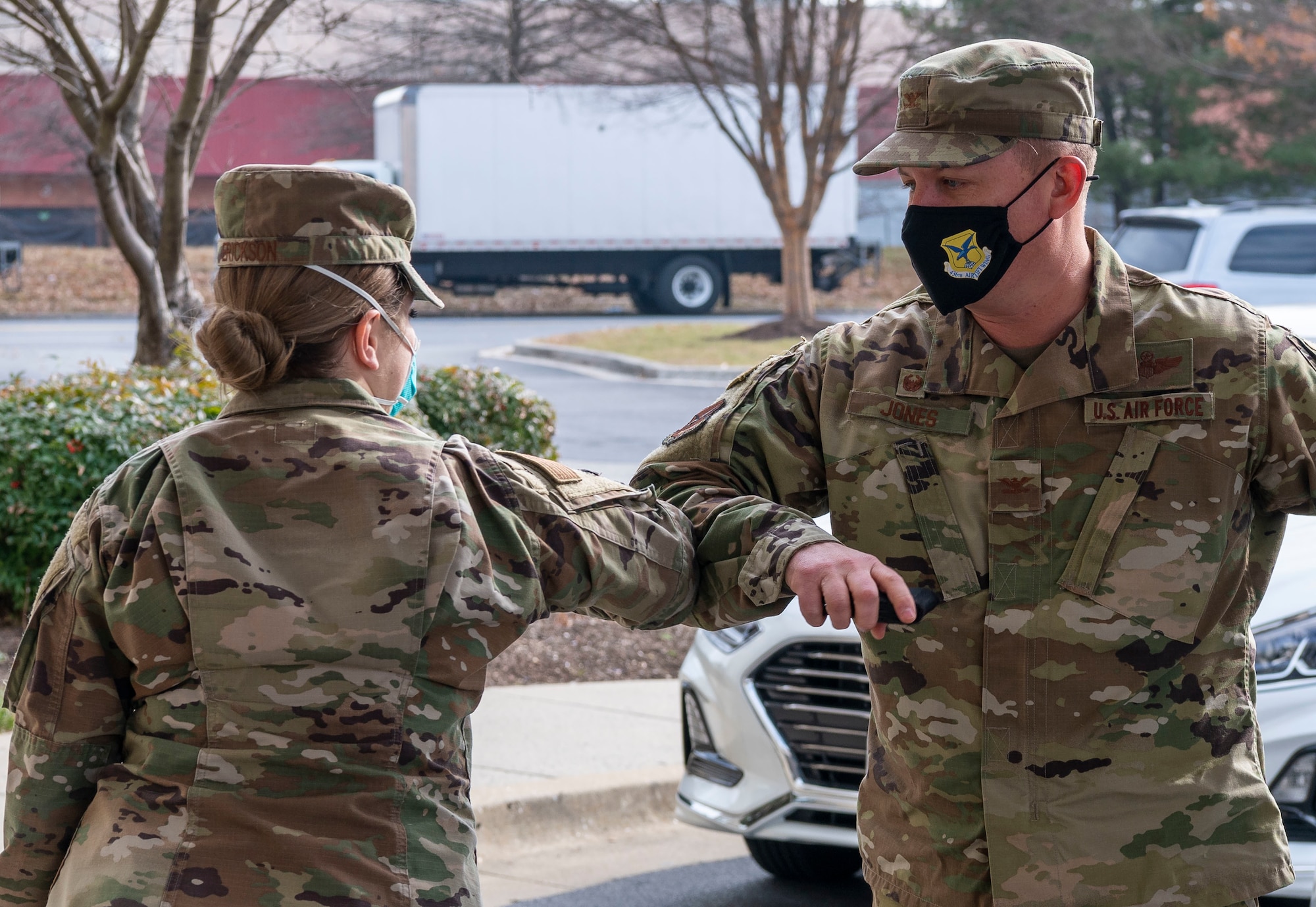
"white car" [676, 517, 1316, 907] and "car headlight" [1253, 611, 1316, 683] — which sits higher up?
"car headlight" [1253, 611, 1316, 683]

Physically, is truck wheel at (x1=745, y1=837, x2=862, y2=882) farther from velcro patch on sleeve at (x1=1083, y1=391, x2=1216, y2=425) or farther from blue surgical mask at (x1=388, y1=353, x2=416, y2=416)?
blue surgical mask at (x1=388, y1=353, x2=416, y2=416)

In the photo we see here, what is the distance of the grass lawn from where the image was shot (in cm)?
1723

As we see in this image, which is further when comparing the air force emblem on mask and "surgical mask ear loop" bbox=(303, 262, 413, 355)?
the air force emblem on mask

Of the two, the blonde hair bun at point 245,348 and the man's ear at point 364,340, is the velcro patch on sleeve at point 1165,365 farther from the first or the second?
the blonde hair bun at point 245,348

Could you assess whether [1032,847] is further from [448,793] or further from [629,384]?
[629,384]

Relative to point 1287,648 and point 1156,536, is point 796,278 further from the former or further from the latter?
point 1156,536

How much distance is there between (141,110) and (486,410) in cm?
371

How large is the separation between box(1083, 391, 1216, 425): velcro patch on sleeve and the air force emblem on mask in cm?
26

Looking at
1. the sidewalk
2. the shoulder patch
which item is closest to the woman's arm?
the shoulder patch

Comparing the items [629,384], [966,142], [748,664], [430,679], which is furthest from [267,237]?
[629,384]

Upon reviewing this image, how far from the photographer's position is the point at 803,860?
168 inches

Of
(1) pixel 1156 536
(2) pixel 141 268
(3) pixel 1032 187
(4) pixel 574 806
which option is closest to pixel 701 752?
(4) pixel 574 806

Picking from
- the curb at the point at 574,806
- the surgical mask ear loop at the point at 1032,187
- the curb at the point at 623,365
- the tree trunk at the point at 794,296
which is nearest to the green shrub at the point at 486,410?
the curb at the point at 574,806

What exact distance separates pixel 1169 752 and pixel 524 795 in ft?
10.1
